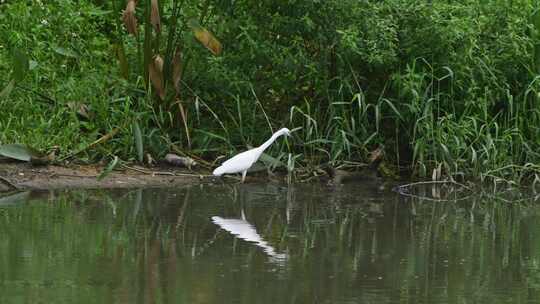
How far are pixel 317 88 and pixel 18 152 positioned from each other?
243 centimetres

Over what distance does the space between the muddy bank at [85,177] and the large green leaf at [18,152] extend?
0.22 ft

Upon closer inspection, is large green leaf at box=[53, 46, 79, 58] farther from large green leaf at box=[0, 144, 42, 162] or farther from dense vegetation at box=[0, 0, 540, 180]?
large green leaf at box=[0, 144, 42, 162]

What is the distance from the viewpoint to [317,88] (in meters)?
9.63

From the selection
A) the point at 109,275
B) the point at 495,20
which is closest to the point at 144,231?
the point at 109,275

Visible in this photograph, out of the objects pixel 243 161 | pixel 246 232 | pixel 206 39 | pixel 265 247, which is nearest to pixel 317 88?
pixel 206 39

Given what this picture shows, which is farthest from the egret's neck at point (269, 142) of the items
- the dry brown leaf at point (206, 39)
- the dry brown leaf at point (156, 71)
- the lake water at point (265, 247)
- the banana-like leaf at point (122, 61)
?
the banana-like leaf at point (122, 61)

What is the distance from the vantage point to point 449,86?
952 cm

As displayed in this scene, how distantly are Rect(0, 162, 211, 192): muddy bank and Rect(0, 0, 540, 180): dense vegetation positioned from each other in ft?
0.84

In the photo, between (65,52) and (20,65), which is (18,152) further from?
(65,52)

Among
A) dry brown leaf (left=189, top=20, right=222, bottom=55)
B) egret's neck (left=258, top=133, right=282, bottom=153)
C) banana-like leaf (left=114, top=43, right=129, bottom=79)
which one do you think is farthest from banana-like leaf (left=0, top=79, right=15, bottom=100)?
egret's neck (left=258, top=133, right=282, bottom=153)

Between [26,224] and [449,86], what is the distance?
152 inches

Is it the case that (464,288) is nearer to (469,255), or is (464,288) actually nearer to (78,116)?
(469,255)

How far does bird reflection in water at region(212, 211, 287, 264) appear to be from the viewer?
21.3 feet

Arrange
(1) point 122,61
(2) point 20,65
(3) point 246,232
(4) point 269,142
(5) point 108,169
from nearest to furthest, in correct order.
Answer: (3) point 246,232 < (4) point 269,142 < (5) point 108,169 < (2) point 20,65 < (1) point 122,61
